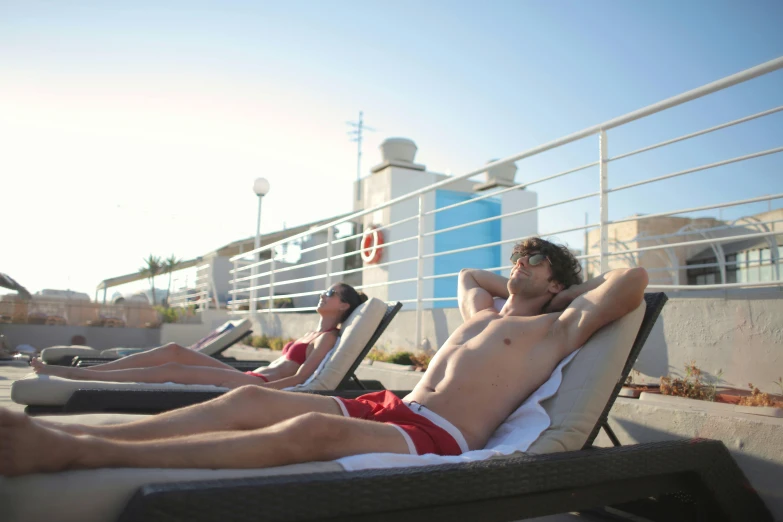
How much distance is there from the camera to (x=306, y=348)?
4449 millimetres

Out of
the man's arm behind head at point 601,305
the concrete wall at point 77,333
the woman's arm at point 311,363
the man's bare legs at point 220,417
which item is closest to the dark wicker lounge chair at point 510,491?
the man's arm behind head at point 601,305

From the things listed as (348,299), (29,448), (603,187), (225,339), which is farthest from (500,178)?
(29,448)

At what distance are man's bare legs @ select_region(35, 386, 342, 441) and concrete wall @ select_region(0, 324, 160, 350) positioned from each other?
37.8ft

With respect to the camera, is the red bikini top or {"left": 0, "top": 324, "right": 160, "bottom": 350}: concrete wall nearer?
the red bikini top

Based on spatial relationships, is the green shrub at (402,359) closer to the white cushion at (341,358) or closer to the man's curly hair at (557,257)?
the white cushion at (341,358)

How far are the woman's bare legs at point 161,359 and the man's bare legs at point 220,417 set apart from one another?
2.25 meters

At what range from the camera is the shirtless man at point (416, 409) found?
55.4 inches

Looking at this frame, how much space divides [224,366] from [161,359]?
0.44m

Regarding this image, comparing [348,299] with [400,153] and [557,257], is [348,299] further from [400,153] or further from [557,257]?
[400,153]

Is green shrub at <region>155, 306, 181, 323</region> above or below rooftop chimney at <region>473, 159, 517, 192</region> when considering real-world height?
below

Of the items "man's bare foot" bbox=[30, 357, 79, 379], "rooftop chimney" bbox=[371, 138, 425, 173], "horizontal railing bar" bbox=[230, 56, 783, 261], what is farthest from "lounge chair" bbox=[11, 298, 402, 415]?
"rooftop chimney" bbox=[371, 138, 425, 173]

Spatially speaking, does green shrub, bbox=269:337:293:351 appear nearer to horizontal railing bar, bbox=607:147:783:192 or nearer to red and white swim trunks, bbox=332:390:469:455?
horizontal railing bar, bbox=607:147:783:192

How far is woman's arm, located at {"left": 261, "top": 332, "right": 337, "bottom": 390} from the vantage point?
12.5 feet

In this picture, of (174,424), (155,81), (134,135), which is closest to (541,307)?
(174,424)
